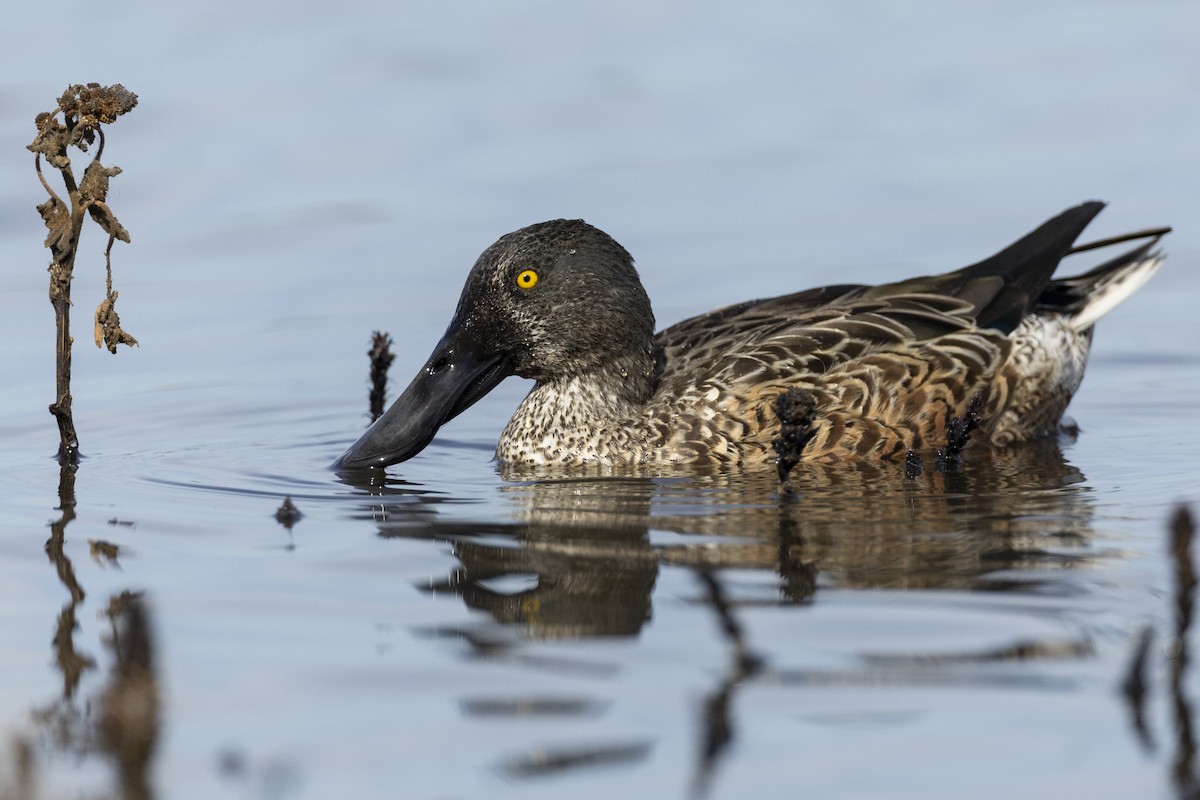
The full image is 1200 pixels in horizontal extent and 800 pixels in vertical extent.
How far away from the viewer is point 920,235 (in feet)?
39.9

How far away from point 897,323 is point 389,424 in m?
2.35

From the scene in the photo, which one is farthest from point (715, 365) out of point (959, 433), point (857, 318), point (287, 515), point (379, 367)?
point (287, 515)

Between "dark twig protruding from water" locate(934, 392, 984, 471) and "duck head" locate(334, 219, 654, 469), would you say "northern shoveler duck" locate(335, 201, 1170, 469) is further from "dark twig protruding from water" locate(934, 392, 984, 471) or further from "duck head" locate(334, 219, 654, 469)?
"dark twig protruding from water" locate(934, 392, 984, 471)

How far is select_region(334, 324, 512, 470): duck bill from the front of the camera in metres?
8.09

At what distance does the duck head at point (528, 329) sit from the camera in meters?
8.18

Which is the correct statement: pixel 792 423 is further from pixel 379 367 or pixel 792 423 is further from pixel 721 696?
pixel 379 367

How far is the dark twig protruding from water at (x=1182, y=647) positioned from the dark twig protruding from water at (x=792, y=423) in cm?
251

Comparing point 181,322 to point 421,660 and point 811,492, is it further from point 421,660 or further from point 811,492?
point 421,660

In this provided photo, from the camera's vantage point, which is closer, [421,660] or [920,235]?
[421,660]

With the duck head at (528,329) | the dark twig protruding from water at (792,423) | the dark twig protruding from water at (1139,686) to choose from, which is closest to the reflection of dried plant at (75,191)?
the duck head at (528,329)

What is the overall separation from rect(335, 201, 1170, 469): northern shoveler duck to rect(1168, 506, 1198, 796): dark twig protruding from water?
371 cm

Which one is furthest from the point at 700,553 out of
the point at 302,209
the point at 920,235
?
the point at 302,209

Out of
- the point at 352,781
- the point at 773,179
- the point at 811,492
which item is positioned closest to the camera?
the point at 352,781

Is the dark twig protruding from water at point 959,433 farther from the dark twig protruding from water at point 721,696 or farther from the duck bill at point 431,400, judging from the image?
the dark twig protruding from water at point 721,696
